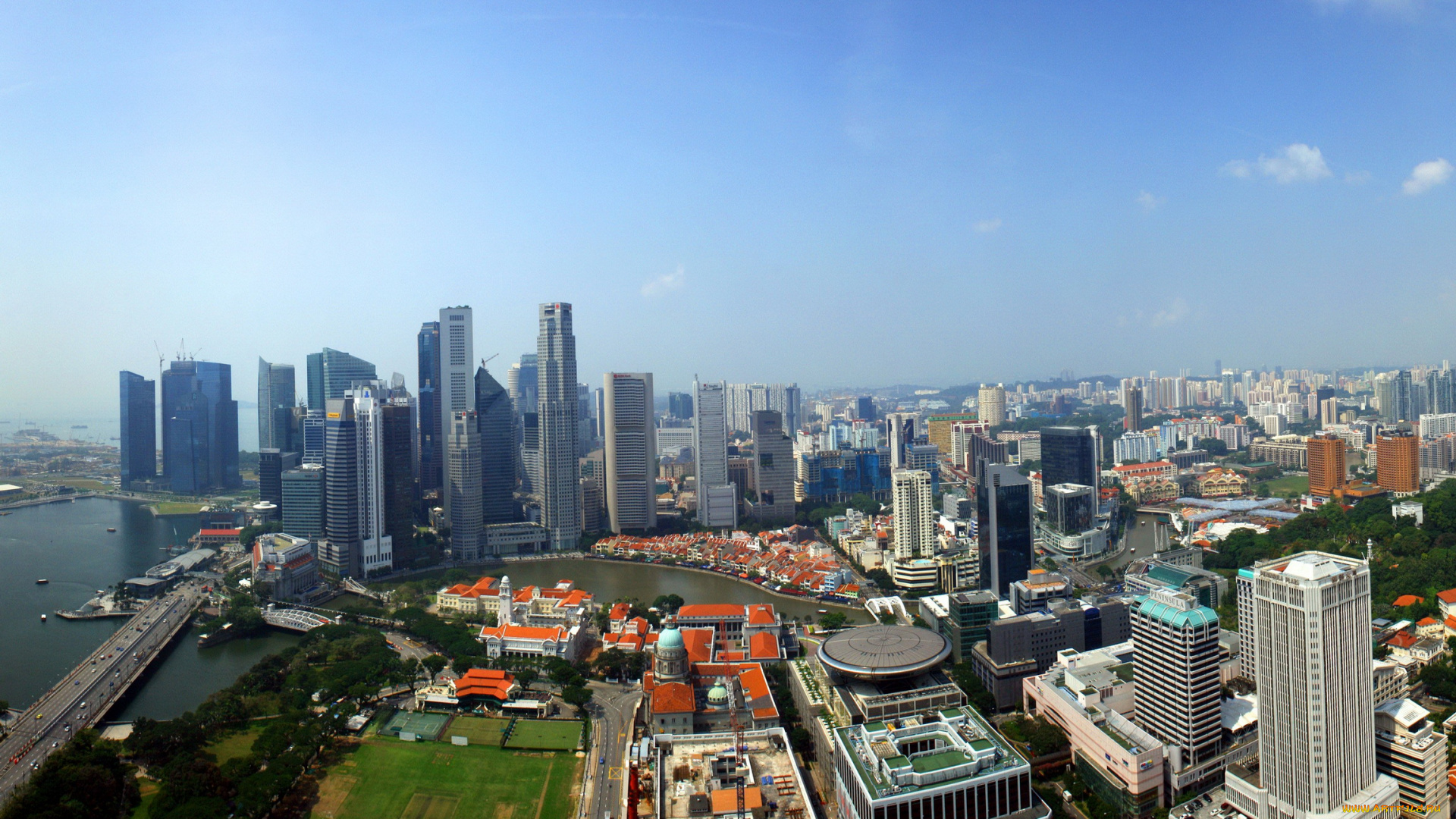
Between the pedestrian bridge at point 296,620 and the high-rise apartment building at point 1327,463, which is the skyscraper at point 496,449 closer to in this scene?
the pedestrian bridge at point 296,620

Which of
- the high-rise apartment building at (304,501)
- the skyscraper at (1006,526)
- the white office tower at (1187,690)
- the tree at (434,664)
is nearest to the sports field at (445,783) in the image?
the tree at (434,664)

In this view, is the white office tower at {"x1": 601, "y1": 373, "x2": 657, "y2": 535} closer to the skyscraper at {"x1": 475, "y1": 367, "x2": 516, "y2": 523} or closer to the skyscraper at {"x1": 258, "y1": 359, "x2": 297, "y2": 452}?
the skyscraper at {"x1": 475, "y1": 367, "x2": 516, "y2": 523}

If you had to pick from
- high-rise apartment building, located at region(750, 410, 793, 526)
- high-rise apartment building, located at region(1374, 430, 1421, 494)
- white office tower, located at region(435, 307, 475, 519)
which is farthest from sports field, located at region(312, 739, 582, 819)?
high-rise apartment building, located at region(1374, 430, 1421, 494)

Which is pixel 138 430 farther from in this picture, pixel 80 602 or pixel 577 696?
pixel 577 696

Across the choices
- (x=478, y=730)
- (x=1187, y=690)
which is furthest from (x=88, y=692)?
(x=1187, y=690)

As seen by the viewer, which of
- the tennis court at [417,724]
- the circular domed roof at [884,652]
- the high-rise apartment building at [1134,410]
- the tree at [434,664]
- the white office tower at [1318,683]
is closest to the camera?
the white office tower at [1318,683]

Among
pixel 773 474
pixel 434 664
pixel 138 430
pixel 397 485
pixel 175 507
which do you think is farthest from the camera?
pixel 138 430
